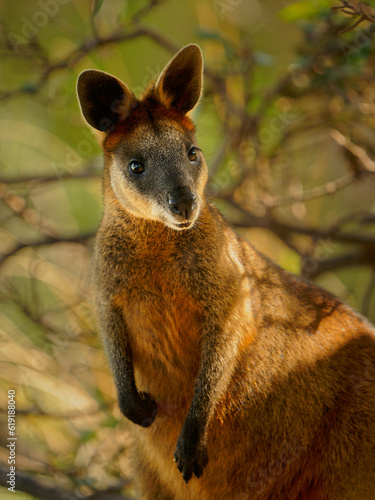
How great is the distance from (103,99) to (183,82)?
1.51 ft

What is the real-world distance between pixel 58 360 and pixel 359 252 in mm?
2751

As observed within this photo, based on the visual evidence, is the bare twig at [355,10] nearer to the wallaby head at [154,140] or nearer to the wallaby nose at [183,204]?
the wallaby head at [154,140]

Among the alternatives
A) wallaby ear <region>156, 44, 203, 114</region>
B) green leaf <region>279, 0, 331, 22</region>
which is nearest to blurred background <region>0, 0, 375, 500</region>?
green leaf <region>279, 0, 331, 22</region>

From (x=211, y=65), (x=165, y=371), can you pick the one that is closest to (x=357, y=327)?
(x=165, y=371)

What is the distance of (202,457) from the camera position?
10.1 ft

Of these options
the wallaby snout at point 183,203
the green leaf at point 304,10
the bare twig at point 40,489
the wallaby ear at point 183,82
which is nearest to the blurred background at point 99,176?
the green leaf at point 304,10

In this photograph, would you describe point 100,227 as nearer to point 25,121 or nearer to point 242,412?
point 242,412

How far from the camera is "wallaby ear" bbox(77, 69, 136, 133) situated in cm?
321

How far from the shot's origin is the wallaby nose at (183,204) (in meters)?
2.89

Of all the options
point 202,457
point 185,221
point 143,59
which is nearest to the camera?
point 185,221

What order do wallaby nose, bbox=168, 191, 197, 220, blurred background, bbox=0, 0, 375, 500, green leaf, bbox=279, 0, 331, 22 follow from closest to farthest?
wallaby nose, bbox=168, 191, 197, 220, green leaf, bbox=279, 0, 331, 22, blurred background, bbox=0, 0, 375, 500

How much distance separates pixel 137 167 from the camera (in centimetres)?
317

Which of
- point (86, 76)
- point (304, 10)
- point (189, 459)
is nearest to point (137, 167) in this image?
point (86, 76)

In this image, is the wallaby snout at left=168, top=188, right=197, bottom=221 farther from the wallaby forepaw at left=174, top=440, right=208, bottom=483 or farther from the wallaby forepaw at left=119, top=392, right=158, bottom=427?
the wallaby forepaw at left=174, top=440, right=208, bottom=483
